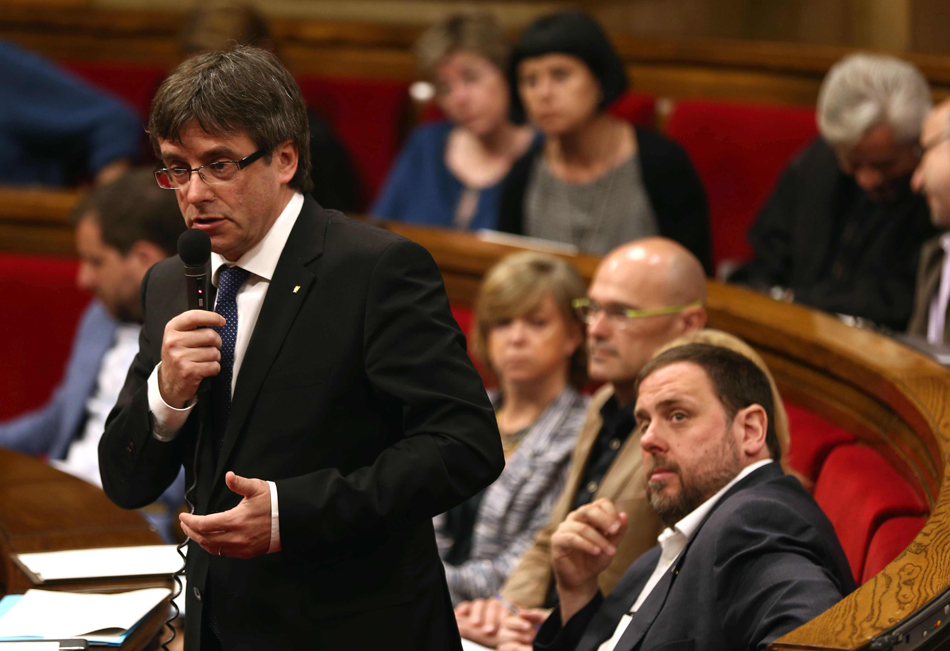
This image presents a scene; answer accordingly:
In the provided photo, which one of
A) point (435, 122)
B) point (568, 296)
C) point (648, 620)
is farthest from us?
point (435, 122)

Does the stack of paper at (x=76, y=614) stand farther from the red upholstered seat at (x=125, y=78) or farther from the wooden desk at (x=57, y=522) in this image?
the red upholstered seat at (x=125, y=78)

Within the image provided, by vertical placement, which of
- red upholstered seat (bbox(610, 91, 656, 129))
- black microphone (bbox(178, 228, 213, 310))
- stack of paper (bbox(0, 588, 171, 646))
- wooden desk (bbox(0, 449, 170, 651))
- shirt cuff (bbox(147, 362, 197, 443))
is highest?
red upholstered seat (bbox(610, 91, 656, 129))

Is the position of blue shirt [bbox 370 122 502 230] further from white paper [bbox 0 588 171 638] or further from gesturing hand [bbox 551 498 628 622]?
white paper [bbox 0 588 171 638]

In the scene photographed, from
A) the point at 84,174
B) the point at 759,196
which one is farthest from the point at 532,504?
the point at 84,174

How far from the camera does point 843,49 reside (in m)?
3.55

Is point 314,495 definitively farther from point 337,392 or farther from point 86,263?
point 86,263

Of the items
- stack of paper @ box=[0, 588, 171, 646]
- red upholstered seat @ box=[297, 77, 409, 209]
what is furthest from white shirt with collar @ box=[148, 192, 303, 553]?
red upholstered seat @ box=[297, 77, 409, 209]

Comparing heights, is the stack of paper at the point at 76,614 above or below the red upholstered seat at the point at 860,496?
below

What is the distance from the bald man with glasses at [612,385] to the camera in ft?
6.37

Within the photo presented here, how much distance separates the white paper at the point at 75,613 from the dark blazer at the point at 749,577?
24.0 inches

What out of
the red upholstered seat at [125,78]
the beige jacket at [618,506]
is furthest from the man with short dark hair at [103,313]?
the red upholstered seat at [125,78]

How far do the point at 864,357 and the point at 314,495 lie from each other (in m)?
1.09

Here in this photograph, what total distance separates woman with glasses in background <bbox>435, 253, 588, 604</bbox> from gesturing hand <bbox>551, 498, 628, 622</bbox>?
1.66 ft

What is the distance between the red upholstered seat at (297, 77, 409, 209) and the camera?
4055mm
